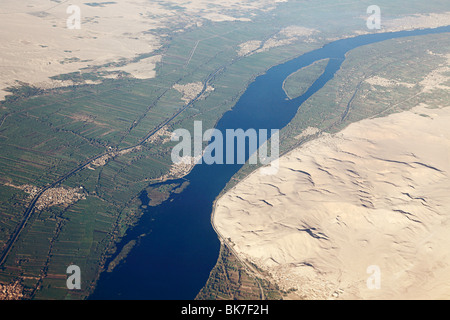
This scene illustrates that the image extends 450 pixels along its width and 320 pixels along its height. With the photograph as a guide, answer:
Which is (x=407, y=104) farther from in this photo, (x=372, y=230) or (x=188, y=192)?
(x=188, y=192)

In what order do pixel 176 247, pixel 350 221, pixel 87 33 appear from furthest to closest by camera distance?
pixel 87 33
pixel 176 247
pixel 350 221

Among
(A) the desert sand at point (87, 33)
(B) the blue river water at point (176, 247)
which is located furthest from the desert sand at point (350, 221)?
(A) the desert sand at point (87, 33)

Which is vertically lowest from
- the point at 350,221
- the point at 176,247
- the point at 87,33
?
the point at 176,247

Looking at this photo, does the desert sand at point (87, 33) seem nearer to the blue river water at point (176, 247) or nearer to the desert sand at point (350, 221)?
the blue river water at point (176, 247)

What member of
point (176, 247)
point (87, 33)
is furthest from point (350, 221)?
point (87, 33)

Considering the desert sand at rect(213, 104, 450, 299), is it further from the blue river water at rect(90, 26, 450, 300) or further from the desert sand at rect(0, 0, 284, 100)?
the desert sand at rect(0, 0, 284, 100)

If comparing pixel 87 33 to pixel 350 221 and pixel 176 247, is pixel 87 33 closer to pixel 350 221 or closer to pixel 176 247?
pixel 176 247

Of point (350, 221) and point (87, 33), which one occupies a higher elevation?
point (87, 33)

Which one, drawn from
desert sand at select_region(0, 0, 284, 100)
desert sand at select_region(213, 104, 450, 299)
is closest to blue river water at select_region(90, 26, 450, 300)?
desert sand at select_region(213, 104, 450, 299)
